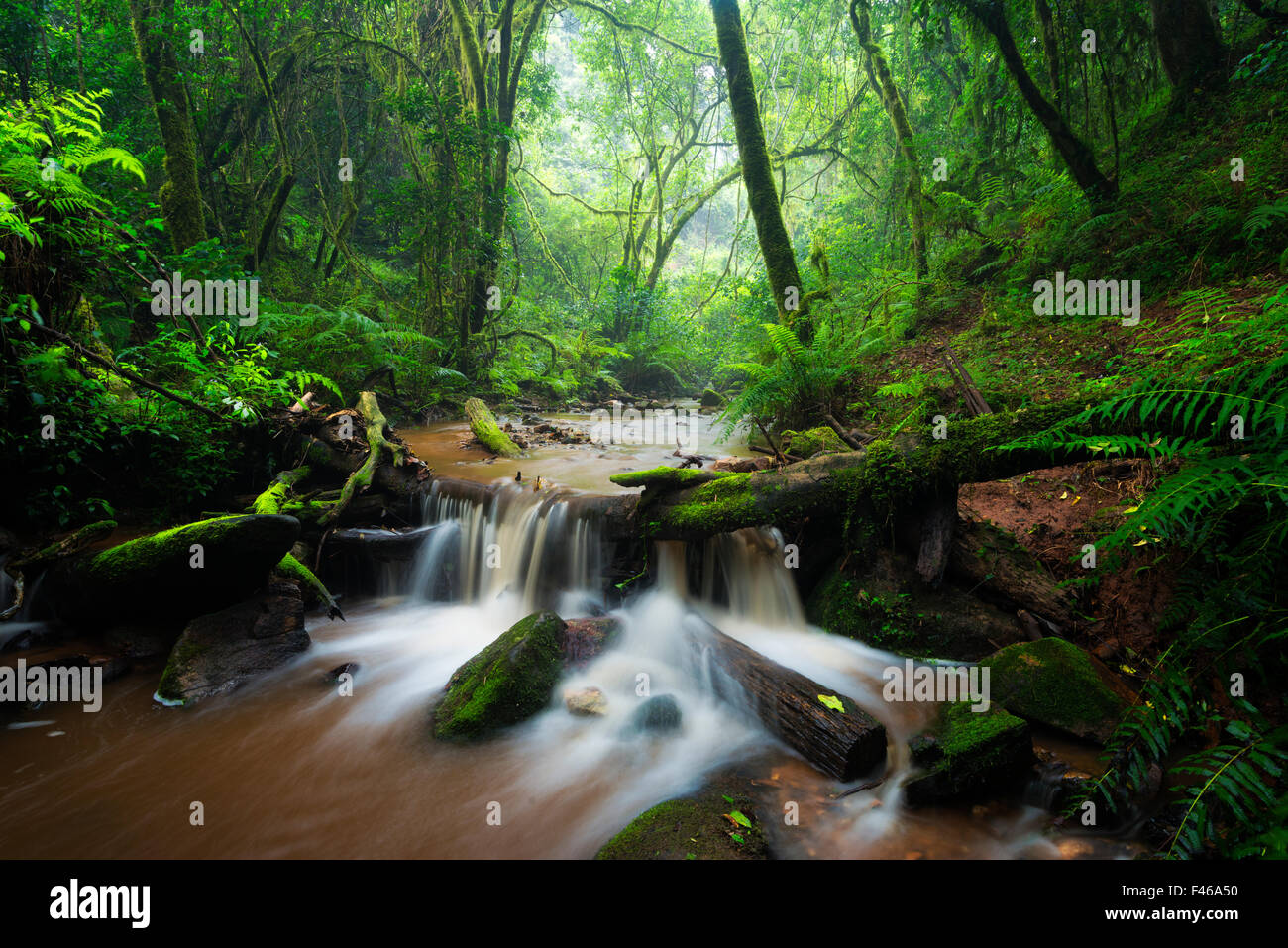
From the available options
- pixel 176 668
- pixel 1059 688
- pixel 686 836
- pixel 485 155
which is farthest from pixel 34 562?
pixel 485 155

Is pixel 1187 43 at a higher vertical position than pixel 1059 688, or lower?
higher

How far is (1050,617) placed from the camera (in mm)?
3840

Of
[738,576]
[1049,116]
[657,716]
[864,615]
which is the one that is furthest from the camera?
[1049,116]

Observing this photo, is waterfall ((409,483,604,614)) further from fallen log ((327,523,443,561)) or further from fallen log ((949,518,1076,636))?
fallen log ((949,518,1076,636))

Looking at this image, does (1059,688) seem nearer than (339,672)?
Yes

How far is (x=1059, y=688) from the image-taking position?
3.19 meters

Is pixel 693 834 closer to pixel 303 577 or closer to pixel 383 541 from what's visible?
pixel 303 577

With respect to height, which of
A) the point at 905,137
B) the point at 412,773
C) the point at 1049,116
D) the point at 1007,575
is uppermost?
the point at 905,137

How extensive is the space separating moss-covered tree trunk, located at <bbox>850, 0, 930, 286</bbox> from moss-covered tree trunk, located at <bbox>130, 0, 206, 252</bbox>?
500 inches

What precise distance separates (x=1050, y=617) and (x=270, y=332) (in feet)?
34.9

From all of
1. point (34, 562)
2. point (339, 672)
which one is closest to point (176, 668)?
point (339, 672)

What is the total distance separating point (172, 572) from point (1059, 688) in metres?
6.43

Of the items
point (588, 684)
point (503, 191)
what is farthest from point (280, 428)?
point (503, 191)

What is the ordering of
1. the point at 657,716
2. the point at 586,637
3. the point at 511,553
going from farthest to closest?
the point at 511,553 < the point at 586,637 < the point at 657,716
